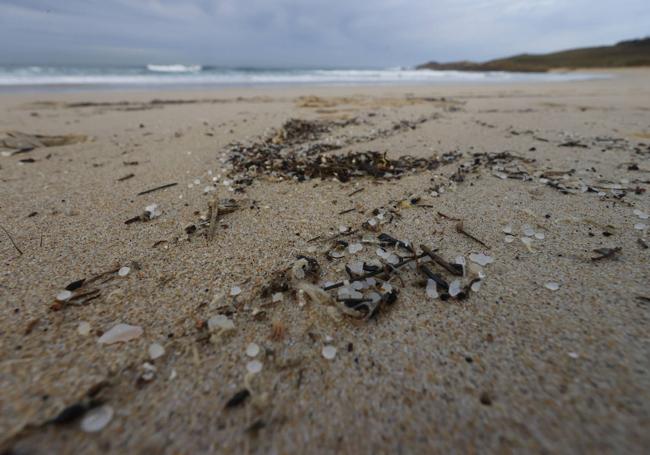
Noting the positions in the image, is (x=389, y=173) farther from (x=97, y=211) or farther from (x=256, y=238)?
(x=97, y=211)

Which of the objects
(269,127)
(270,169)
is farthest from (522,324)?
(269,127)

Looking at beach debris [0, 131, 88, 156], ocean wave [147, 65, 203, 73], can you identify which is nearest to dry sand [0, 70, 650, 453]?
beach debris [0, 131, 88, 156]

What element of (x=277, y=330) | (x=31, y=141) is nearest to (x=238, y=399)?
(x=277, y=330)

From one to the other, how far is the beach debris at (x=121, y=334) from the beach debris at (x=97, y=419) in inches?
10.7

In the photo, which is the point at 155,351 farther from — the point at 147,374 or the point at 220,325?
the point at 220,325

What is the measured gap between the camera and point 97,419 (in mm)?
912

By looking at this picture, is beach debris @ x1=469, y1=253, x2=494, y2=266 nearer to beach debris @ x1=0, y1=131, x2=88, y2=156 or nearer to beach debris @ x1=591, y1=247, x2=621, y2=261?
beach debris @ x1=591, y1=247, x2=621, y2=261

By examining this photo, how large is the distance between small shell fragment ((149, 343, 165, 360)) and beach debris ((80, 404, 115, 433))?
192 mm

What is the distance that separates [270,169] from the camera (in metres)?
2.95

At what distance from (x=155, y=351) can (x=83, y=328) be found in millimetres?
352

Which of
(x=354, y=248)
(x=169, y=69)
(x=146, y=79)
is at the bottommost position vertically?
(x=354, y=248)

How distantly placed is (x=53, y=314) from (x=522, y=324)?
1.94 metres

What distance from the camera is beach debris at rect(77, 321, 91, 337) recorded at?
1189mm

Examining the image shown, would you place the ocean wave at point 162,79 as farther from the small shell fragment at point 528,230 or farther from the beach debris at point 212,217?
the small shell fragment at point 528,230
